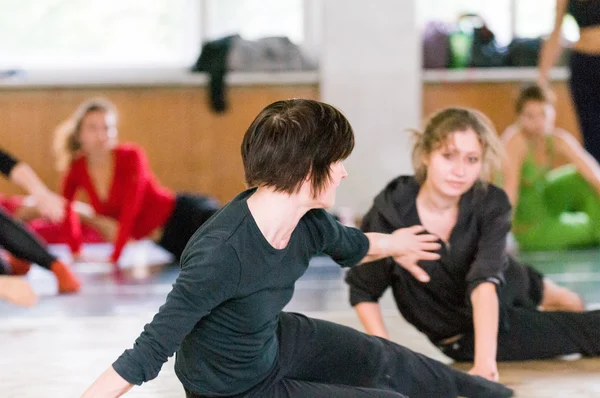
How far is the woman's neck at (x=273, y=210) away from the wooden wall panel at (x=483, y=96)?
3945mm

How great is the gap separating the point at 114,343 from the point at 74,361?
22cm

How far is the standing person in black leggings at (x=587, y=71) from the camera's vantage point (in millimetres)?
3486

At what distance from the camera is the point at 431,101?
540 cm

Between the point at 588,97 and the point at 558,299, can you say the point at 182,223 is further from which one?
the point at 558,299

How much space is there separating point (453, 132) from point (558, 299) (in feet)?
2.60

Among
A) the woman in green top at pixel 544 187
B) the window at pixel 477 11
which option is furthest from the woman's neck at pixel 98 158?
the window at pixel 477 11

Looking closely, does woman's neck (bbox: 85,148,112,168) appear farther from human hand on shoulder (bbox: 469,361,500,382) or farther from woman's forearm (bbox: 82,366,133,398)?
woman's forearm (bbox: 82,366,133,398)

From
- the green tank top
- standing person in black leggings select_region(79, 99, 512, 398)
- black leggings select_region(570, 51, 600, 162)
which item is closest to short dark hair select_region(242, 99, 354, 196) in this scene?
standing person in black leggings select_region(79, 99, 512, 398)

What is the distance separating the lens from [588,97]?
3.50m

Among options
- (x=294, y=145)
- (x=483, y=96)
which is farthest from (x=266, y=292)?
(x=483, y=96)

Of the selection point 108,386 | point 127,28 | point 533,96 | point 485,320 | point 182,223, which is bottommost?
point 182,223

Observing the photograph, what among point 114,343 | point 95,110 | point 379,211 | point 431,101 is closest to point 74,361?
point 114,343

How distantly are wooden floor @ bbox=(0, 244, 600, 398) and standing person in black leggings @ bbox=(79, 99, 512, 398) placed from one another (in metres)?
0.45

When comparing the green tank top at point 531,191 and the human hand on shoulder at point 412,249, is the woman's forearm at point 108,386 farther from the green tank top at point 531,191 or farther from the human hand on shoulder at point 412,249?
the green tank top at point 531,191
